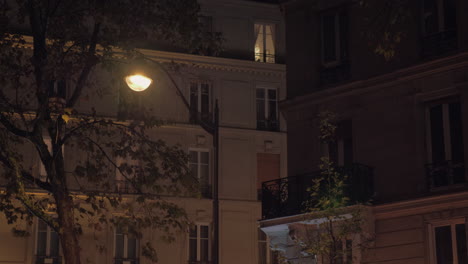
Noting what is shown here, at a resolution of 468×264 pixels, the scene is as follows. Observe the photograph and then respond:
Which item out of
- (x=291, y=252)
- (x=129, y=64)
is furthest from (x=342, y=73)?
(x=129, y=64)

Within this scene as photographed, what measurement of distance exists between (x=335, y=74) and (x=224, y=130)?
51.0 feet

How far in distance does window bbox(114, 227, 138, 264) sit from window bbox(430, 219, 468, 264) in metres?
18.7

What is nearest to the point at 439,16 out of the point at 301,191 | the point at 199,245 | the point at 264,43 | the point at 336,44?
the point at 336,44

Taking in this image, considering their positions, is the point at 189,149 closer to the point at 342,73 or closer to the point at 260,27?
the point at 260,27

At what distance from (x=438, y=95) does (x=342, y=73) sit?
140 inches

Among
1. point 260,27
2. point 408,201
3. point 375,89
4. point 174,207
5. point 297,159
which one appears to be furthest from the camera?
point 260,27

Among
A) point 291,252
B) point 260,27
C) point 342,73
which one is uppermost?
point 260,27

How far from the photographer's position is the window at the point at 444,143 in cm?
2330

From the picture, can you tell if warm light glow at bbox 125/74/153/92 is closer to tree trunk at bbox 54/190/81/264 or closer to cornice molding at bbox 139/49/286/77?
tree trunk at bbox 54/190/81/264

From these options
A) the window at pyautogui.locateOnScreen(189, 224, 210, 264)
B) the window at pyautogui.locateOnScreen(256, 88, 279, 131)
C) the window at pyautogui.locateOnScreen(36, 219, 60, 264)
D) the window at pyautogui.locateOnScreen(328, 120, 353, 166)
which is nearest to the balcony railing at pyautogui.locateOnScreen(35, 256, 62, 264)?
the window at pyautogui.locateOnScreen(36, 219, 60, 264)

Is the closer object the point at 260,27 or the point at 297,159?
the point at 297,159

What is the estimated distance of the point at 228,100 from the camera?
1673 inches

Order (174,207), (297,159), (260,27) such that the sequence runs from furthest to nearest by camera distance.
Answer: (260,27)
(297,159)
(174,207)

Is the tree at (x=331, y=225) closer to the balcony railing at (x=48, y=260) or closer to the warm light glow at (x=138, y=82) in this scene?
the warm light glow at (x=138, y=82)
